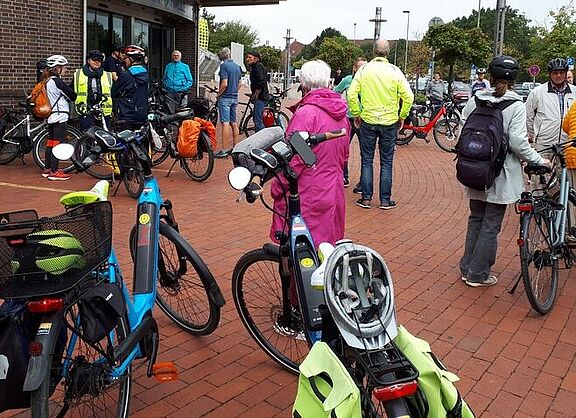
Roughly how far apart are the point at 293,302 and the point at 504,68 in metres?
2.60

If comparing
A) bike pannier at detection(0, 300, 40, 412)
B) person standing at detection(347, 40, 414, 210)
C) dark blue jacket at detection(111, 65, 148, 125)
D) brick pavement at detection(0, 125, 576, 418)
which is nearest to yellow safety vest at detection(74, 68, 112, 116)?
dark blue jacket at detection(111, 65, 148, 125)

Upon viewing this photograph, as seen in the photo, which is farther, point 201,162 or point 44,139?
point 44,139

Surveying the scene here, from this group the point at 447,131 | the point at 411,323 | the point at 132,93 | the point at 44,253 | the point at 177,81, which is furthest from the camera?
the point at 177,81

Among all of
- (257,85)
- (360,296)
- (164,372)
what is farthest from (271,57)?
(360,296)

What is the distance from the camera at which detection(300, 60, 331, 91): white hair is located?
4.17 meters

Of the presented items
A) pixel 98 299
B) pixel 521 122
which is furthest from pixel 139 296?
pixel 521 122

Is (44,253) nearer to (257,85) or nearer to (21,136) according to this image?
(21,136)

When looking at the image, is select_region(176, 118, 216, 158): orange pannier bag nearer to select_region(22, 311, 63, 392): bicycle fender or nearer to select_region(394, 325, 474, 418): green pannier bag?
select_region(22, 311, 63, 392): bicycle fender

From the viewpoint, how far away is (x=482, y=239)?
5203mm

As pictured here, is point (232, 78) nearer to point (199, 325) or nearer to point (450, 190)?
point (450, 190)

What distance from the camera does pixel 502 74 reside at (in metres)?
4.89

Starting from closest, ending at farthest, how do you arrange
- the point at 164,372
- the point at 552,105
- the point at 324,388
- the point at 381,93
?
1. the point at 324,388
2. the point at 164,372
3. the point at 552,105
4. the point at 381,93

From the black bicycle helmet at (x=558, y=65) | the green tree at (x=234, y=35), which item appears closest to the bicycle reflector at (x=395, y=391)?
the black bicycle helmet at (x=558, y=65)

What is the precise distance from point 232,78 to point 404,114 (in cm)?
518
